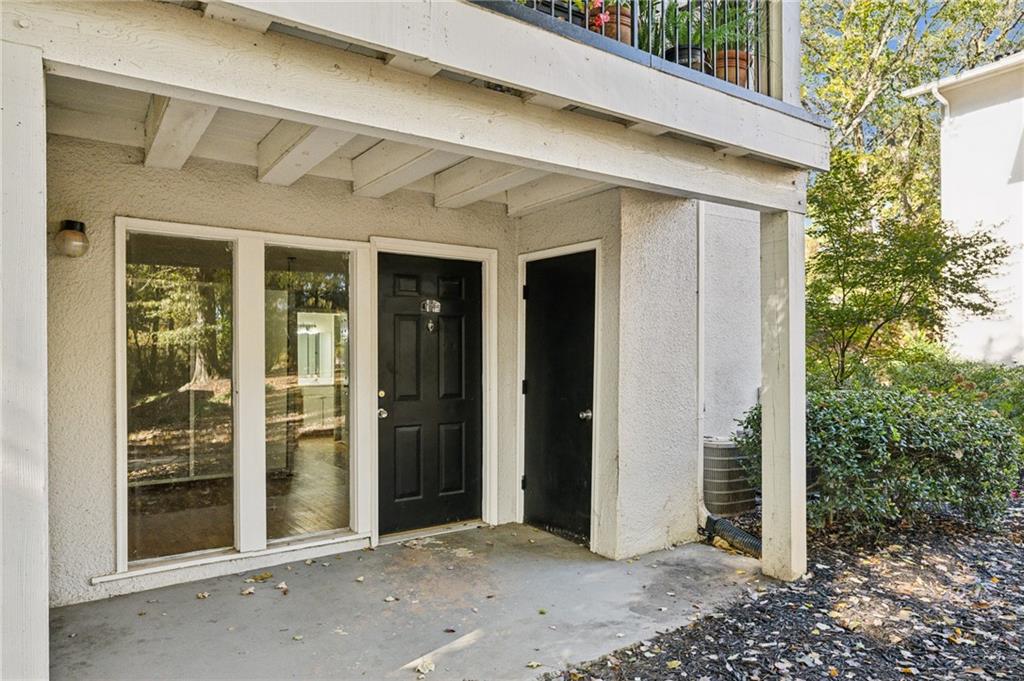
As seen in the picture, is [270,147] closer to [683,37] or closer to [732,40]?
[683,37]

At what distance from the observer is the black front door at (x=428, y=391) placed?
4.34 metres

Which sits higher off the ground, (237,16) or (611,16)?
(611,16)

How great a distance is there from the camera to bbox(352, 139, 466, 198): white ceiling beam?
10.9 feet

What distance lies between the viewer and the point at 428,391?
14.8 ft

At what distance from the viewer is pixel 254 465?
3.82 metres

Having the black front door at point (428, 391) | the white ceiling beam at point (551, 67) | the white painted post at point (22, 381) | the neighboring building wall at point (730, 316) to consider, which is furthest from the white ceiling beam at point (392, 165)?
the neighboring building wall at point (730, 316)

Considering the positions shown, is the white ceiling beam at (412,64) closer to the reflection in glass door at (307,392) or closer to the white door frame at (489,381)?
the reflection in glass door at (307,392)

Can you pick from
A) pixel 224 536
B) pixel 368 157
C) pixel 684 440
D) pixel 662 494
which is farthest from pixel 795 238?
pixel 224 536

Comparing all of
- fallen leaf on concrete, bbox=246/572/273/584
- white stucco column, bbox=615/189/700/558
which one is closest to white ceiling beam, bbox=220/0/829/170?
white stucco column, bbox=615/189/700/558

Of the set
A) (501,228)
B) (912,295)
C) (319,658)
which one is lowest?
(319,658)

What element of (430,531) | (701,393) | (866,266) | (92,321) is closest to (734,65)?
(701,393)

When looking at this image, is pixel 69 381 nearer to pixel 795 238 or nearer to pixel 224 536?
pixel 224 536

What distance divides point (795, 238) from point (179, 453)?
4232 millimetres

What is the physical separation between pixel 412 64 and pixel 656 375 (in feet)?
8.87
